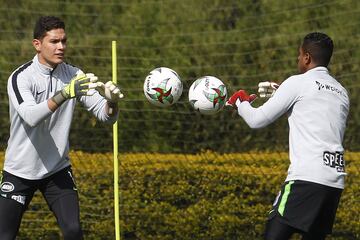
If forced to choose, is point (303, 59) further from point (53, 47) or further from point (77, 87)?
point (53, 47)

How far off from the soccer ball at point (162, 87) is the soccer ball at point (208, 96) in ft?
0.44

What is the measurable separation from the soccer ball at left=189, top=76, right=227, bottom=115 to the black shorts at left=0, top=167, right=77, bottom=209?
1.05 meters

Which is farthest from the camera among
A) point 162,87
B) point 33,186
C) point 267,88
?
point 162,87

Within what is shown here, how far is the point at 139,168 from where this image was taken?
1005 cm

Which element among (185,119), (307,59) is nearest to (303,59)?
(307,59)

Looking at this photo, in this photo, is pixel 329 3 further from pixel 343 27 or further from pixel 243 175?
pixel 243 175

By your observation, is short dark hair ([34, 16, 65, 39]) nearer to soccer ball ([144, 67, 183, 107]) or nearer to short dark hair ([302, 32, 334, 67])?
soccer ball ([144, 67, 183, 107])

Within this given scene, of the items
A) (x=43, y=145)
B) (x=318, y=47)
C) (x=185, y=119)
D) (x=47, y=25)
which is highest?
(x=47, y=25)

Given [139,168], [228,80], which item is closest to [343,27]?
[228,80]

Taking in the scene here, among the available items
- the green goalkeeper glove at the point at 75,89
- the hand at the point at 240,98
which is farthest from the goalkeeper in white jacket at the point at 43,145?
the hand at the point at 240,98

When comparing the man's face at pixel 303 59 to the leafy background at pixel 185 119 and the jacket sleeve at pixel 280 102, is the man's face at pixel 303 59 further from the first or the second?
the leafy background at pixel 185 119

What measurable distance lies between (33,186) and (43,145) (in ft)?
0.99

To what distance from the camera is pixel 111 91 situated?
→ 6504 mm

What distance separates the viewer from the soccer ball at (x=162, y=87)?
689cm
